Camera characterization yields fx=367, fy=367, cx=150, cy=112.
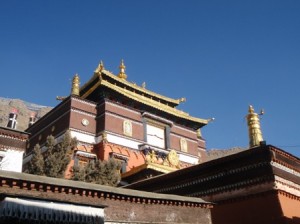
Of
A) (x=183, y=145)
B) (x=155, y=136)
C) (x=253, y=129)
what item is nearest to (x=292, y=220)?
(x=253, y=129)

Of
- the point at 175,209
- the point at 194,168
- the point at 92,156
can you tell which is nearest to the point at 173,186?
the point at 194,168

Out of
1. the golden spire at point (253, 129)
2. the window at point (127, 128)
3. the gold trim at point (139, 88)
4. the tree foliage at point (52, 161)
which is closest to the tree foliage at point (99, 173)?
the tree foliage at point (52, 161)

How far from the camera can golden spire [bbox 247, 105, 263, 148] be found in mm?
18672

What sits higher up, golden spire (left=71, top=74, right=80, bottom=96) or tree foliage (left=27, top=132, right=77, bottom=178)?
golden spire (left=71, top=74, right=80, bottom=96)

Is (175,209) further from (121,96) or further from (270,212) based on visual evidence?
(121,96)

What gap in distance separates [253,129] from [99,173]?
8494mm

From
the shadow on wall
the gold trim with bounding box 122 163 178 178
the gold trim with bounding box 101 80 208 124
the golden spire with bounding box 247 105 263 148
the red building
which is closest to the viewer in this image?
the shadow on wall

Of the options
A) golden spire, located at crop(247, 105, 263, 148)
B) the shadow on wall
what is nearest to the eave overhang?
golden spire, located at crop(247, 105, 263, 148)

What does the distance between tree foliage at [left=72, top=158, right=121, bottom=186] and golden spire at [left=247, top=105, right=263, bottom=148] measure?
7.55m

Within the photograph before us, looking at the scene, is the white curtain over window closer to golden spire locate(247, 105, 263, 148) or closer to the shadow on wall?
golden spire locate(247, 105, 263, 148)

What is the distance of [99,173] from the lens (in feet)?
65.2

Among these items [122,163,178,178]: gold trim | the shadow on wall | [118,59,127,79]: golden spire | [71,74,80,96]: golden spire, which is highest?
[118,59,127,79]: golden spire

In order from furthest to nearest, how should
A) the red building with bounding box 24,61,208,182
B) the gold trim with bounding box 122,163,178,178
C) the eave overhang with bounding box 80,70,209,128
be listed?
the eave overhang with bounding box 80,70,209,128
the red building with bounding box 24,61,208,182
the gold trim with bounding box 122,163,178,178

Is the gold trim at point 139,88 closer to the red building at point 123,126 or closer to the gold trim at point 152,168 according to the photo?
the red building at point 123,126
